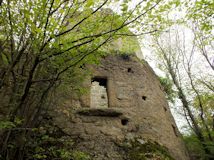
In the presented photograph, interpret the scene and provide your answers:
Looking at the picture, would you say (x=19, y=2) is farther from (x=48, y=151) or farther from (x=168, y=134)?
(x=168, y=134)

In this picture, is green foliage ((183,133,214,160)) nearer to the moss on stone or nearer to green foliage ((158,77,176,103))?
green foliage ((158,77,176,103))

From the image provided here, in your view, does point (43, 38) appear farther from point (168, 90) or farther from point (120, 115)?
point (168, 90)

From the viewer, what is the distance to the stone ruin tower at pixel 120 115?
5812 millimetres

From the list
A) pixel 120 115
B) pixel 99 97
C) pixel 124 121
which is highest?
pixel 99 97

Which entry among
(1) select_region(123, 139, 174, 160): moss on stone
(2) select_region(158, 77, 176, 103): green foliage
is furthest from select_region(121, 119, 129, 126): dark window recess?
(2) select_region(158, 77, 176, 103): green foliage

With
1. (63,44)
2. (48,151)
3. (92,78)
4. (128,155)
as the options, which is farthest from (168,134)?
(63,44)

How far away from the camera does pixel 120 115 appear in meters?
6.63

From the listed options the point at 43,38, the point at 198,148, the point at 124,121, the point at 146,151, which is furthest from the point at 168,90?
the point at 43,38

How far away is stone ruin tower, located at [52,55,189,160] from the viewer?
5812 mm

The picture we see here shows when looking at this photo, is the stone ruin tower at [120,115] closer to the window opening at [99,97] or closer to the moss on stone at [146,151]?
the moss on stone at [146,151]

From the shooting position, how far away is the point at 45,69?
486 cm

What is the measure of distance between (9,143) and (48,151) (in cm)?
118

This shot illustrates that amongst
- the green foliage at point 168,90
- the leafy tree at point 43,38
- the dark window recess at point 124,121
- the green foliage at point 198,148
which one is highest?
the green foliage at point 168,90

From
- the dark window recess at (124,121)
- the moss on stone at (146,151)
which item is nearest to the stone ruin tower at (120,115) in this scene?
the dark window recess at (124,121)
